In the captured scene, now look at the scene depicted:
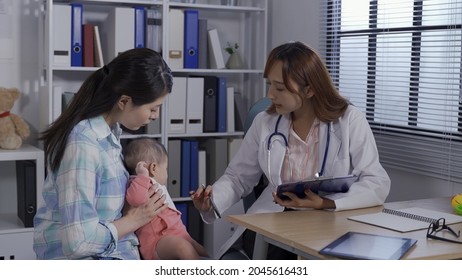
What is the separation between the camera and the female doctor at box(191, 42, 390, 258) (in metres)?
2.49

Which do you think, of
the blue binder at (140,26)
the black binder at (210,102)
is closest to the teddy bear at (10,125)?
the blue binder at (140,26)

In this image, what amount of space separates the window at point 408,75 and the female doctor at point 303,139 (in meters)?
0.51

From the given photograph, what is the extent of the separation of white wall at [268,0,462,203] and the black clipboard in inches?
26.9

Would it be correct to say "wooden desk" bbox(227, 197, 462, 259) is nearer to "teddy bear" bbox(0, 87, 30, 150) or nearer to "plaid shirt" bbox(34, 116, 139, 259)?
"plaid shirt" bbox(34, 116, 139, 259)

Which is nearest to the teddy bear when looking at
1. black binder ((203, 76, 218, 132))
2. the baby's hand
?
black binder ((203, 76, 218, 132))

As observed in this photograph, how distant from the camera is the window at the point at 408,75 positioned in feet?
9.27

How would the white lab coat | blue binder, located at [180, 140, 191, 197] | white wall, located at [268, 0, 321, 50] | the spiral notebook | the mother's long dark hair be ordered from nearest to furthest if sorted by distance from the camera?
the mother's long dark hair < the spiral notebook < the white lab coat < white wall, located at [268, 0, 321, 50] < blue binder, located at [180, 140, 191, 197]

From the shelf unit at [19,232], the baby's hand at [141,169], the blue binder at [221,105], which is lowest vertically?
the shelf unit at [19,232]

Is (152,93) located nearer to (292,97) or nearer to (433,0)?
(292,97)

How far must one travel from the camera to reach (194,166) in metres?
3.96

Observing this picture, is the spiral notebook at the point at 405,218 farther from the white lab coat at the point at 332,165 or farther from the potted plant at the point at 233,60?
the potted plant at the point at 233,60

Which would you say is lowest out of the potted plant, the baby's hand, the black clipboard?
the black clipboard

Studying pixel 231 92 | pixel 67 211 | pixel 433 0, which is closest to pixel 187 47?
pixel 231 92

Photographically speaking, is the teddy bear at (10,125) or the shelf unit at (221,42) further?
the shelf unit at (221,42)
